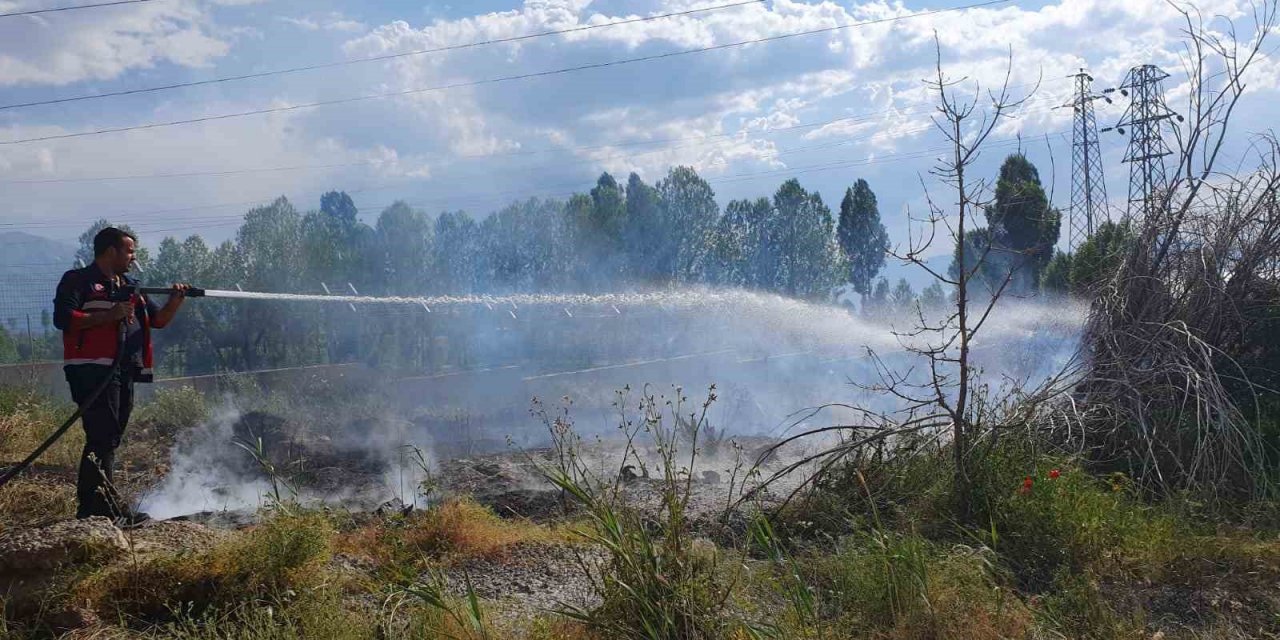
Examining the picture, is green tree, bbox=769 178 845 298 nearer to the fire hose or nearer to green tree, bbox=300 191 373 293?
green tree, bbox=300 191 373 293

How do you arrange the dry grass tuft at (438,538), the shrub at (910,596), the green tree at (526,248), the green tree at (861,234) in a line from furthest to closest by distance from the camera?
1. the green tree at (861,234)
2. the green tree at (526,248)
3. the dry grass tuft at (438,538)
4. the shrub at (910,596)

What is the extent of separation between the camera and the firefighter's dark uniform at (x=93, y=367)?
559cm

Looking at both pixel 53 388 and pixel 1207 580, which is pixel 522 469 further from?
pixel 53 388

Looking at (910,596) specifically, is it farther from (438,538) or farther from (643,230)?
(643,230)

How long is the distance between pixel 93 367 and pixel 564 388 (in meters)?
15.4

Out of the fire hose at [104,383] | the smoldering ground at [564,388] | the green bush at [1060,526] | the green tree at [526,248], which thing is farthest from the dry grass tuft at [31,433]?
the green tree at [526,248]

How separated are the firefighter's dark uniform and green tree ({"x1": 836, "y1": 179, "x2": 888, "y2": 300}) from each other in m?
33.1

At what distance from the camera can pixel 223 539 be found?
198 inches

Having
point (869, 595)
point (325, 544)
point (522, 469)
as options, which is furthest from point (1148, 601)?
point (522, 469)

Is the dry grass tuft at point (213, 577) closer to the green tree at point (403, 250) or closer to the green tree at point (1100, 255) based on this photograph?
the green tree at point (1100, 255)

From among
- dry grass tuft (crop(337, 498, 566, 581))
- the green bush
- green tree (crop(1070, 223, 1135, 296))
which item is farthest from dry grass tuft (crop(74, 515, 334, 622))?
green tree (crop(1070, 223, 1135, 296))

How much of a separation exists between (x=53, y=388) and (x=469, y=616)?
550 inches

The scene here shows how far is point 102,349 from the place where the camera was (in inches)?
225

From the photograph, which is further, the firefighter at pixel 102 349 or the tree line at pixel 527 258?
the tree line at pixel 527 258
